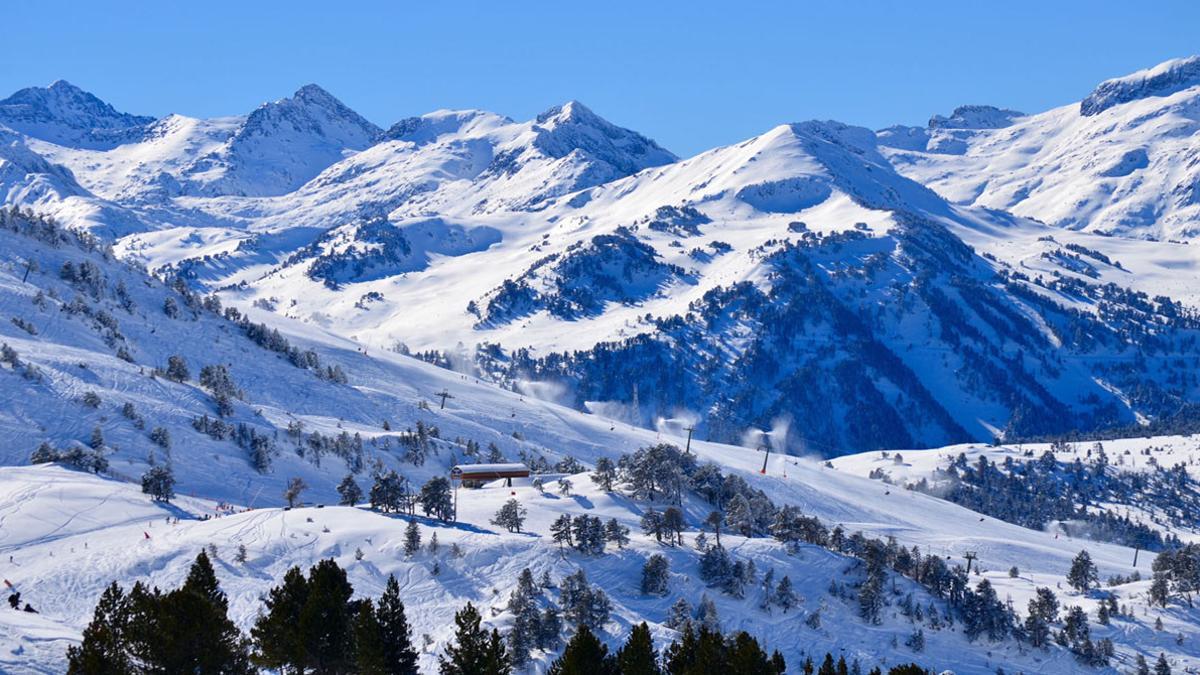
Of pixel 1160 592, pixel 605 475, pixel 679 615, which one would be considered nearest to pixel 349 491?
pixel 605 475

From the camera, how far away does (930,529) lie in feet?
586

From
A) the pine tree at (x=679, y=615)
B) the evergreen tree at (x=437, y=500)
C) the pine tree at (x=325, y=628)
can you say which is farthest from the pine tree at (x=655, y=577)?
the pine tree at (x=325, y=628)

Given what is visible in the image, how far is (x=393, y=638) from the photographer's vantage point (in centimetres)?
6116

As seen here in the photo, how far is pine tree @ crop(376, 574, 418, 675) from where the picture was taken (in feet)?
198

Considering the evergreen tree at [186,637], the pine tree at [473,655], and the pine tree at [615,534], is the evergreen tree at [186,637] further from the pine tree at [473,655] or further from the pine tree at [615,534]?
the pine tree at [615,534]

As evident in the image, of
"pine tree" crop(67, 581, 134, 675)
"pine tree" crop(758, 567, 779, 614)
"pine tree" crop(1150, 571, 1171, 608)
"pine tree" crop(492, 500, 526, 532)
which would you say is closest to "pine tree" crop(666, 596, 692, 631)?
"pine tree" crop(758, 567, 779, 614)

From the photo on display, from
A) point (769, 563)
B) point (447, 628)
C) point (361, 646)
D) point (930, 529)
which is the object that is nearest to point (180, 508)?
point (447, 628)

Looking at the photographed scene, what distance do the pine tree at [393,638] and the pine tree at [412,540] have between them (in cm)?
3809

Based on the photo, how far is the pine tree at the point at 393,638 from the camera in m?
60.4

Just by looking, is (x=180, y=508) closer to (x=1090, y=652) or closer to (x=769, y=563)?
(x=769, y=563)

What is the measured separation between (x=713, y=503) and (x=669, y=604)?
39.9 m

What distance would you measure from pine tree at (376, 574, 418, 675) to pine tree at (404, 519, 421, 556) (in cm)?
3809

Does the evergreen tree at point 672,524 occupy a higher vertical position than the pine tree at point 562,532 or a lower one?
higher

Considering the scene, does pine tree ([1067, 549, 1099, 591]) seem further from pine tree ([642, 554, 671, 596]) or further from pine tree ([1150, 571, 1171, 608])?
pine tree ([642, 554, 671, 596])
